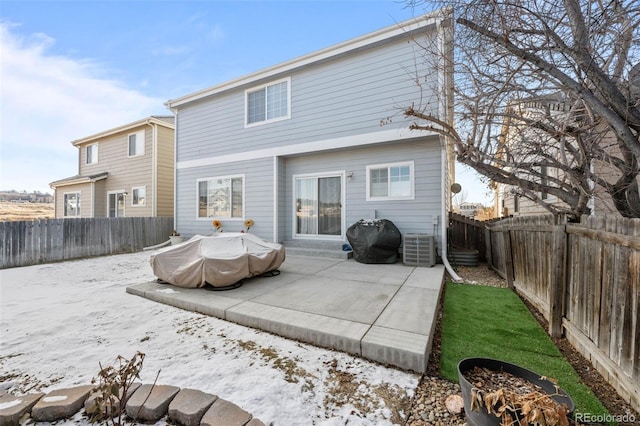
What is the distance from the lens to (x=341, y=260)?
6.62m

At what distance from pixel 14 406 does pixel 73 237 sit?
886 centimetres

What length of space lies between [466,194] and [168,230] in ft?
69.4

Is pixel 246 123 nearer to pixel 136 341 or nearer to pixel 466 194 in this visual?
pixel 136 341

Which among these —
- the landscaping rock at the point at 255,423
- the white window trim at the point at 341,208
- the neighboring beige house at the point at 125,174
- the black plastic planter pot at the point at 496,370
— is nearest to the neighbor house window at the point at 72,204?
the neighboring beige house at the point at 125,174

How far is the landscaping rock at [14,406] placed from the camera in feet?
5.62

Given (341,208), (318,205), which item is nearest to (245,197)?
(318,205)

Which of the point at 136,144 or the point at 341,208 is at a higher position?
the point at 136,144

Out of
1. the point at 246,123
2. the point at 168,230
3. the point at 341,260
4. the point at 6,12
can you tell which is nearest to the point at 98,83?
the point at 6,12

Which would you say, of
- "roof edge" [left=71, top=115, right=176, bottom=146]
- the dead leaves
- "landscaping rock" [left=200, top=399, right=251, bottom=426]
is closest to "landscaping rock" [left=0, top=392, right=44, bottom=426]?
"landscaping rock" [left=200, top=399, right=251, bottom=426]

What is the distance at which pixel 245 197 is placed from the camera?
880 centimetres

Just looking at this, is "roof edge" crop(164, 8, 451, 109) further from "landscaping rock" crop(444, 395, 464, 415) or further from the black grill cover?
"landscaping rock" crop(444, 395, 464, 415)

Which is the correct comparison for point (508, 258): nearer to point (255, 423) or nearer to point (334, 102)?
point (255, 423)

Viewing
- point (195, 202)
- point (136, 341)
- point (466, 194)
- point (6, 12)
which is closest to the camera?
point (136, 341)

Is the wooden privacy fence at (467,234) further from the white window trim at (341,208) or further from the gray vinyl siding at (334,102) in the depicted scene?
the gray vinyl siding at (334,102)
